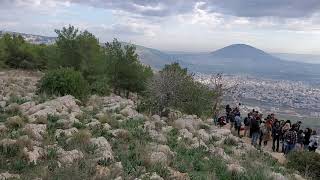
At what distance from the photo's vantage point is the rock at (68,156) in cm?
1106

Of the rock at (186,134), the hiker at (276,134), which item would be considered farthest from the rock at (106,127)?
the hiker at (276,134)

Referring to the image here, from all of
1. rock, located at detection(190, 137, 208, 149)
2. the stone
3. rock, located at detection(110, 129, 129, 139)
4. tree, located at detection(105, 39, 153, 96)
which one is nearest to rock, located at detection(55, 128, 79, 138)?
rock, located at detection(110, 129, 129, 139)

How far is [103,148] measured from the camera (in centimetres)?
1245

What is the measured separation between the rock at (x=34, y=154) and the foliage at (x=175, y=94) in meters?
11.8

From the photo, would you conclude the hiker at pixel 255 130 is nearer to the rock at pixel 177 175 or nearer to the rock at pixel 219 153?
the rock at pixel 219 153

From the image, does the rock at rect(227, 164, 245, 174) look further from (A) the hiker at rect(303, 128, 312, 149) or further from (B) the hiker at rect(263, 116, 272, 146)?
(A) the hiker at rect(303, 128, 312, 149)

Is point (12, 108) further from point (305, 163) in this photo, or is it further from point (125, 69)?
point (125, 69)

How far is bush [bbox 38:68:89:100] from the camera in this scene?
24.0m

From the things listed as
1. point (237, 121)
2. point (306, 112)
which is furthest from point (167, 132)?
point (306, 112)

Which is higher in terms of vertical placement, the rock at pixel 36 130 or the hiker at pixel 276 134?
the rock at pixel 36 130

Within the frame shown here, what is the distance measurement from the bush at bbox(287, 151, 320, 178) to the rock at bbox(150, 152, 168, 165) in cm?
737

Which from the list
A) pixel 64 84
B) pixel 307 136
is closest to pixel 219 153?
pixel 307 136

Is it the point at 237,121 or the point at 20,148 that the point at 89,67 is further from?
the point at 20,148

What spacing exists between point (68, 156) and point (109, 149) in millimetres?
1573
